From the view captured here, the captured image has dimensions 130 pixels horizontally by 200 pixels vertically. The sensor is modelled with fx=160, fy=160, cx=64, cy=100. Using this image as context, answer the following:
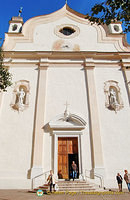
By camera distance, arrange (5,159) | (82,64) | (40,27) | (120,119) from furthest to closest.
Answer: (40,27) → (82,64) → (120,119) → (5,159)

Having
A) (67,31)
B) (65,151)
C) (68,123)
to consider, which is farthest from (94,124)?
(67,31)

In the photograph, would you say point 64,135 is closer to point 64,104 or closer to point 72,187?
point 64,104

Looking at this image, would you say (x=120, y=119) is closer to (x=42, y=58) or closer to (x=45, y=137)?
(x=45, y=137)

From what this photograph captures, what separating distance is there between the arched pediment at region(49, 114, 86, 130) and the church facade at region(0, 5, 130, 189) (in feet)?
0.21

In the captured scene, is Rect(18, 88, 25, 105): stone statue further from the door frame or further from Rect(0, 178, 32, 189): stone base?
Rect(0, 178, 32, 189): stone base

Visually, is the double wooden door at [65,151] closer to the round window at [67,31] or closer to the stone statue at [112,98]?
the stone statue at [112,98]

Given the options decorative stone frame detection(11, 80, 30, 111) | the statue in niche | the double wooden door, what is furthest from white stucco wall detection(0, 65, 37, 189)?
the statue in niche

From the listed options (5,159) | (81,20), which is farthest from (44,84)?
(81,20)

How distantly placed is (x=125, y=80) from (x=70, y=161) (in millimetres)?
7143

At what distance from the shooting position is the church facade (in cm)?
928

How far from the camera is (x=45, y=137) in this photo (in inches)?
390

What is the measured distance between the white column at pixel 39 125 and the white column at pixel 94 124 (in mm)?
3109

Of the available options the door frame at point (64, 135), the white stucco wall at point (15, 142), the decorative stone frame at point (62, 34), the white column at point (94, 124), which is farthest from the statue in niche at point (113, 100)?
the decorative stone frame at point (62, 34)

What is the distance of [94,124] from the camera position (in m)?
10.3
